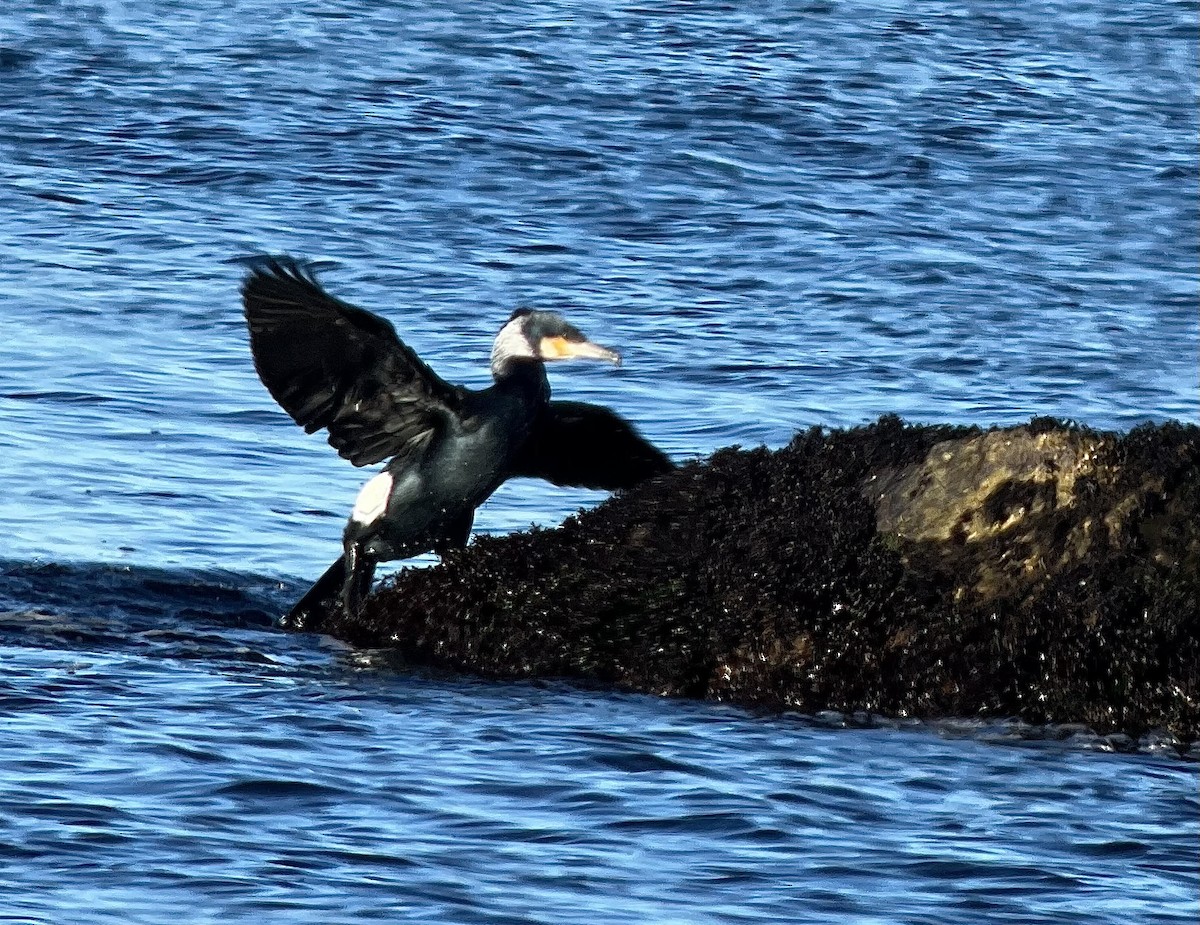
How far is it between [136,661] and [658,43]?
14.5 metres

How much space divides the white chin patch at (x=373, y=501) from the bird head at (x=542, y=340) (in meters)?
0.77

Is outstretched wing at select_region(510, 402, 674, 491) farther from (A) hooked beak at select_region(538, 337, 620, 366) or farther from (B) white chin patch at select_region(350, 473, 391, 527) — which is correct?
(B) white chin patch at select_region(350, 473, 391, 527)

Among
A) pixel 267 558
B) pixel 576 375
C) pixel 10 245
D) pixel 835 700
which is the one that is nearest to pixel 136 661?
pixel 267 558

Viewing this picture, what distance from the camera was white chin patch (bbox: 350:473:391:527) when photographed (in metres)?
9.85

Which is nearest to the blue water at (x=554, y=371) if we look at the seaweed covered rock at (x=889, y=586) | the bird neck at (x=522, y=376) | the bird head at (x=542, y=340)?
the seaweed covered rock at (x=889, y=586)

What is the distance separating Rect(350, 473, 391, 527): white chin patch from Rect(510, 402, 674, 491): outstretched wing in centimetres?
65

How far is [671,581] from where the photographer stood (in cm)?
877

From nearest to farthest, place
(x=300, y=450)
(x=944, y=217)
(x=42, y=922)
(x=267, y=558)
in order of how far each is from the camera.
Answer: (x=42, y=922)
(x=267, y=558)
(x=300, y=450)
(x=944, y=217)

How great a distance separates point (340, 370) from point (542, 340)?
0.89 metres

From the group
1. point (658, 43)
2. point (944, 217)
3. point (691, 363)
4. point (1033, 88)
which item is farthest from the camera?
point (658, 43)

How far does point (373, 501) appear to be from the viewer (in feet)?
32.4

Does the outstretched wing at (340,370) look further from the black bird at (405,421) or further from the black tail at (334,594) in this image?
the black tail at (334,594)

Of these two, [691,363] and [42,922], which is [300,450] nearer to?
[691,363]

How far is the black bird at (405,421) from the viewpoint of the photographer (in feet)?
30.8
